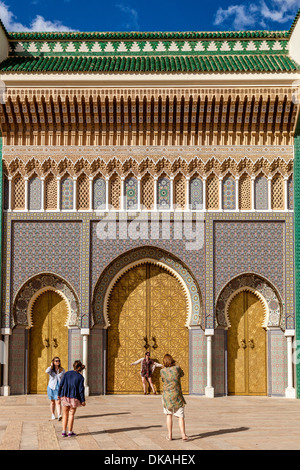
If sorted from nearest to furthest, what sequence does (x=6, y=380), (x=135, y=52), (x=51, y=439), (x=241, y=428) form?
1. (x=51, y=439)
2. (x=241, y=428)
3. (x=6, y=380)
4. (x=135, y=52)

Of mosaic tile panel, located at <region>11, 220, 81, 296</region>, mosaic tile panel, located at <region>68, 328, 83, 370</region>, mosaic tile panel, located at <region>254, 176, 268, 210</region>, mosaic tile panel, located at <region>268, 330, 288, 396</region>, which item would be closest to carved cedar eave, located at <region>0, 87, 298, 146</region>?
mosaic tile panel, located at <region>254, 176, 268, 210</region>

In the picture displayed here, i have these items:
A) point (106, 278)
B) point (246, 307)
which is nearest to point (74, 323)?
point (106, 278)

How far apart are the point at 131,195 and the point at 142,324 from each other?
7.30 feet

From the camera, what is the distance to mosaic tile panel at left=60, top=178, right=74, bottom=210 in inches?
431

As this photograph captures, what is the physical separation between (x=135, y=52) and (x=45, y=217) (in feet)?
11.7

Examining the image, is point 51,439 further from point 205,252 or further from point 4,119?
point 4,119

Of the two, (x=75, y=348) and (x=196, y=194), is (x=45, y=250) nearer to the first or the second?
(x=75, y=348)

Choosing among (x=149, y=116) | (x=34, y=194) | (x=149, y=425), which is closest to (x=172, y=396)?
(x=149, y=425)

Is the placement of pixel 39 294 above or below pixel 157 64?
below

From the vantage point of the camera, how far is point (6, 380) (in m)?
10.5

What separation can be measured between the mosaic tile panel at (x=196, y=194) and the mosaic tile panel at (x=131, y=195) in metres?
0.95

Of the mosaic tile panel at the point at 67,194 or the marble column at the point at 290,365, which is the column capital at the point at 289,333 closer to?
the marble column at the point at 290,365

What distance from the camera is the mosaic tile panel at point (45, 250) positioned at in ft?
35.1

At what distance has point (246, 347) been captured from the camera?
1069 centimetres
